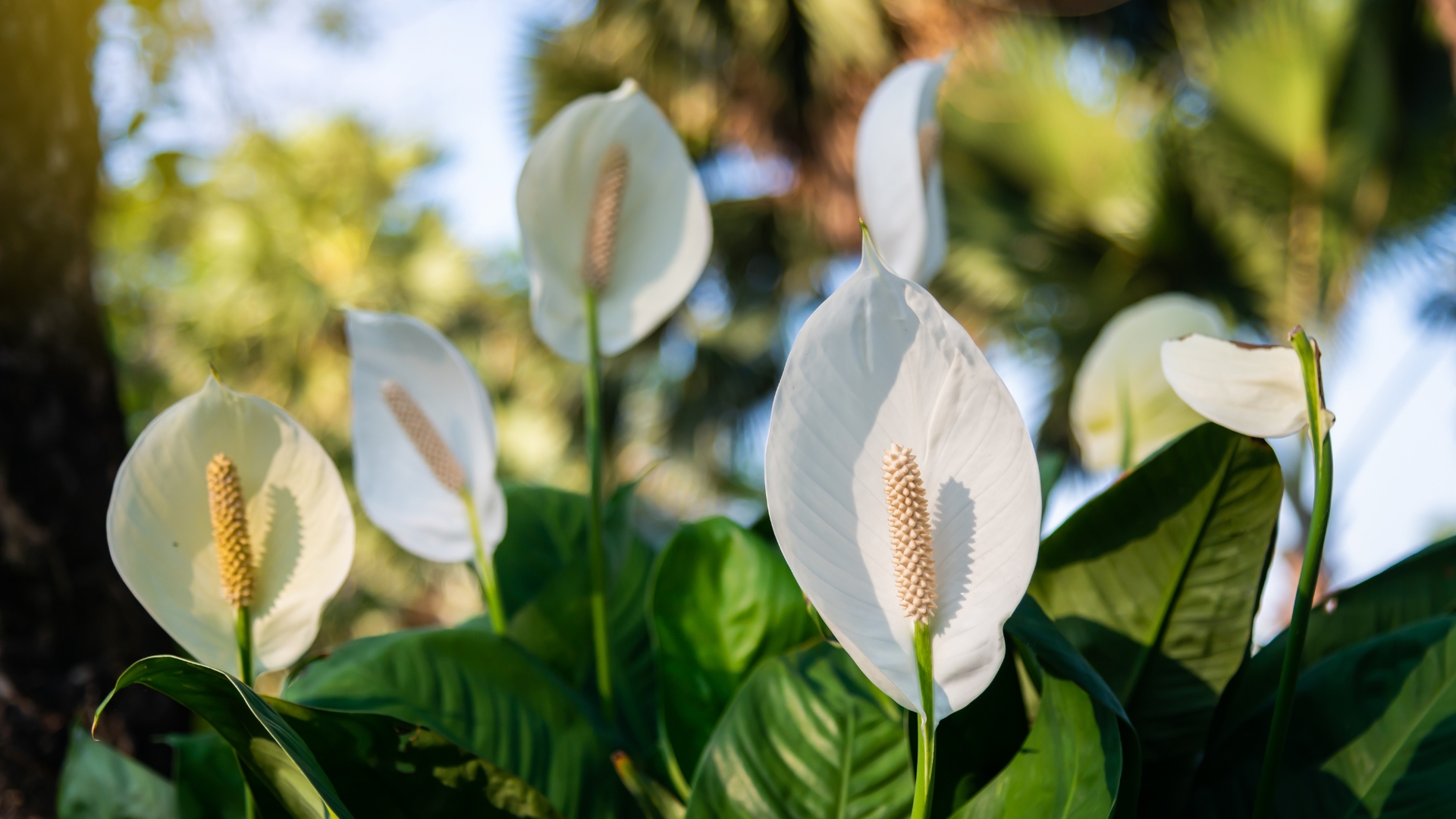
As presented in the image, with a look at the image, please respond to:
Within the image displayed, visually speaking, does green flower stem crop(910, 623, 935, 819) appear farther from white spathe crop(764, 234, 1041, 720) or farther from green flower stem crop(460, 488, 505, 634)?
green flower stem crop(460, 488, 505, 634)

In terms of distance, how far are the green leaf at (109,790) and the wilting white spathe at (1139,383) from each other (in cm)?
39

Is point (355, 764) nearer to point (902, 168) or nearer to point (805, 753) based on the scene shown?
point (805, 753)

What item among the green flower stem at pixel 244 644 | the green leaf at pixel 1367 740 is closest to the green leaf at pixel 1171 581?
the green leaf at pixel 1367 740

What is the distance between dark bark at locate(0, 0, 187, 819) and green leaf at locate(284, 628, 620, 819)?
0.23 m

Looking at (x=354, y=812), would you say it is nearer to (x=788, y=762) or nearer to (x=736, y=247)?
(x=788, y=762)

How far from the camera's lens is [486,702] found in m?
0.28

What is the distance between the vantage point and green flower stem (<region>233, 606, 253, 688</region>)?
0.82ft

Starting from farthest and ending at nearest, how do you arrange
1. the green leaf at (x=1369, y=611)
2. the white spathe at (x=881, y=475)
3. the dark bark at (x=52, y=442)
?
the dark bark at (x=52, y=442) → the green leaf at (x=1369, y=611) → the white spathe at (x=881, y=475)

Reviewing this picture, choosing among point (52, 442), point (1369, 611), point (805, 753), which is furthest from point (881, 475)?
point (52, 442)

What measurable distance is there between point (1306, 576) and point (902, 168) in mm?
199

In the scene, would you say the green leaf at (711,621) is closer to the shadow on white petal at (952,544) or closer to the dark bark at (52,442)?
the shadow on white petal at (952,544)

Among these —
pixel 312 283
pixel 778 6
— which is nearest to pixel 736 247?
pixel 778 6

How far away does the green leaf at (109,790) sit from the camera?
317mm

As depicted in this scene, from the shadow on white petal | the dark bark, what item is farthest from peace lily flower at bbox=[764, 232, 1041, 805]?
the dark bark
